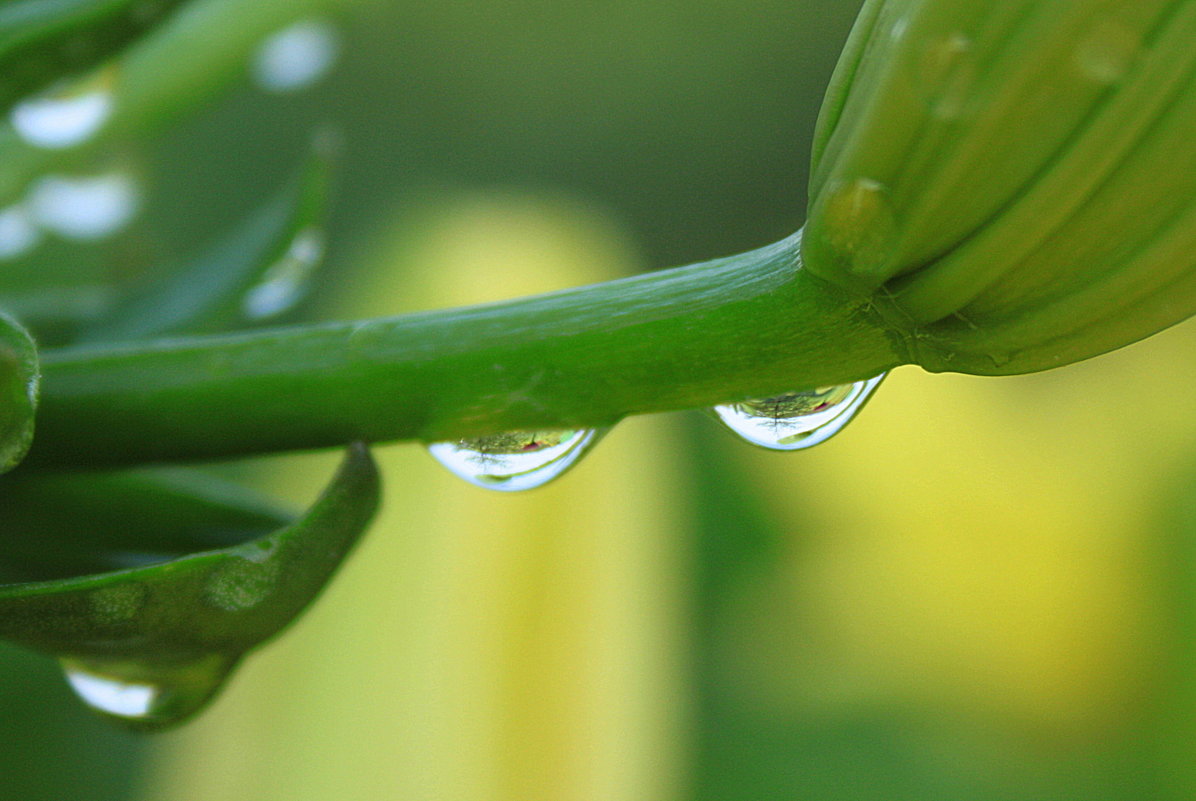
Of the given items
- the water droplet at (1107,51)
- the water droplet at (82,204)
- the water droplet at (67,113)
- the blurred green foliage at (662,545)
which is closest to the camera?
the water droplet at (1107,51)

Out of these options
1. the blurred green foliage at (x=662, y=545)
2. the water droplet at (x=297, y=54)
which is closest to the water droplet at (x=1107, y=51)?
the water droplet at (x=297, y=54)

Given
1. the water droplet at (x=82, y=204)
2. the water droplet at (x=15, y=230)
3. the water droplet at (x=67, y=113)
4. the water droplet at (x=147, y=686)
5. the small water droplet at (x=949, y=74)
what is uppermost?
the water droplet at (x=82, y=204)

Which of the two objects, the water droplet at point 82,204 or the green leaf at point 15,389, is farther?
the water droplet at point 82,204

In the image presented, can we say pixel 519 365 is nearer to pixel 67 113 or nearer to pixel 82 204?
pixel 67 113

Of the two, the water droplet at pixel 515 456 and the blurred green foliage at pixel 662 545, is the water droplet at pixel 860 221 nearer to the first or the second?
the water droplet at pixel 515 456

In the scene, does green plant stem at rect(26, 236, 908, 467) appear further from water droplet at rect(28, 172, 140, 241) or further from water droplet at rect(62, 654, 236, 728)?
water droplet at rect(28, 172, 140, 241)

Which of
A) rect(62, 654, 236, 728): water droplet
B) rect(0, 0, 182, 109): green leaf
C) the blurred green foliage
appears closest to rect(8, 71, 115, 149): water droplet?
rect(0, 0, 182, 109): green leaf
